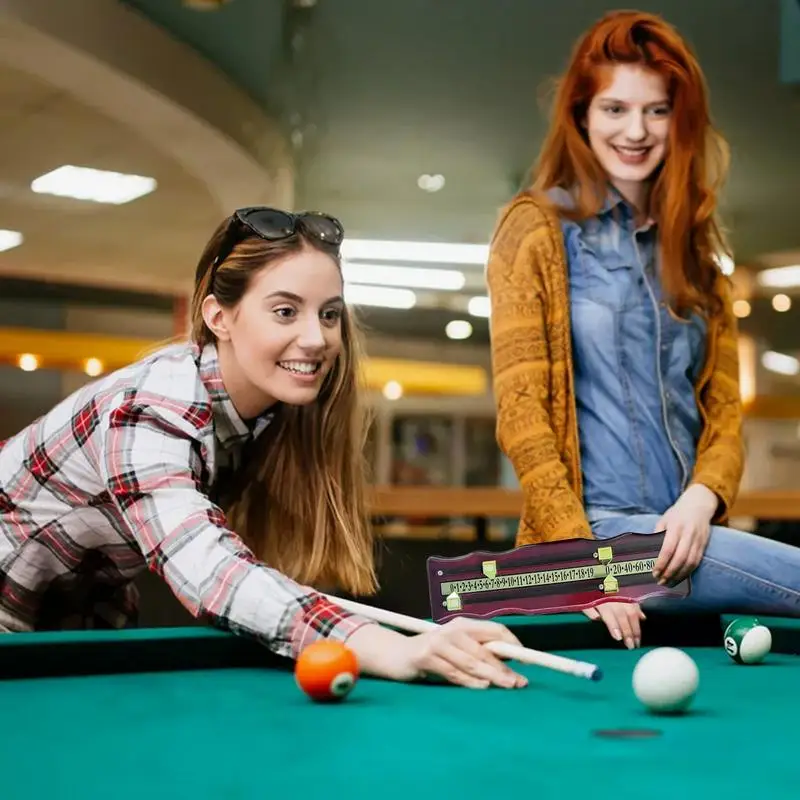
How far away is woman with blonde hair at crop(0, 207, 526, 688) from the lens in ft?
5.22

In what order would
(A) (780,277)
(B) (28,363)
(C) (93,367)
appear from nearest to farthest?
(A) (780,277) < (B) (28,363) < (C) (93,367)

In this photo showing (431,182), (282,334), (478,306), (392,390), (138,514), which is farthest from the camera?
(392,390)

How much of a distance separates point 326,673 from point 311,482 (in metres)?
0.74

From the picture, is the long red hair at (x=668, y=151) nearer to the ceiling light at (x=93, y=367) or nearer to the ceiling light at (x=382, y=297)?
the ceiling light at (x=382, y=297)

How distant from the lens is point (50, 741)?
1.14 m

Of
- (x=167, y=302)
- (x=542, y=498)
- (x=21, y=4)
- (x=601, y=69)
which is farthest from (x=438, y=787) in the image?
(x=167, y=302)

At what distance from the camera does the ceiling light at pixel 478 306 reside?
1172 centimetres

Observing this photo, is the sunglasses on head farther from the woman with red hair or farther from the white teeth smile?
the woman with red hair

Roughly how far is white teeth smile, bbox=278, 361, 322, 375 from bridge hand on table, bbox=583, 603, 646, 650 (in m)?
0.60

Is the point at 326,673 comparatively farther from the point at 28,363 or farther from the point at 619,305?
the point at 28,363

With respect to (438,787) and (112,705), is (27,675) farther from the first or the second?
(438,787)

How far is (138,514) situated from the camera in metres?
1.66

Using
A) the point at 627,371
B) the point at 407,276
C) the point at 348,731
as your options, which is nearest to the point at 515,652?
the point at 348,731

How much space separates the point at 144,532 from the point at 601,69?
137cm
